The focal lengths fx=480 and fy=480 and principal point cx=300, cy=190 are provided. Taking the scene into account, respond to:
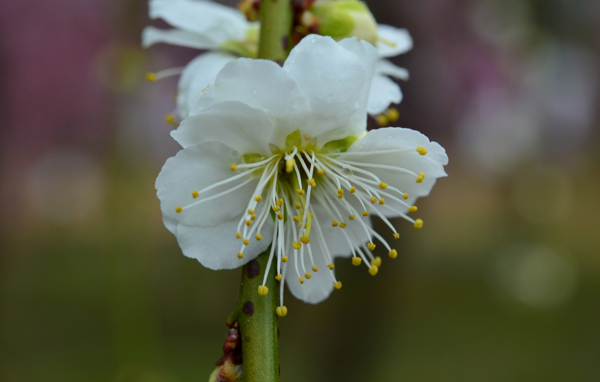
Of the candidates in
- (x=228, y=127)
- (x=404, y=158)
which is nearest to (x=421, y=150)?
(x=404, y=158)

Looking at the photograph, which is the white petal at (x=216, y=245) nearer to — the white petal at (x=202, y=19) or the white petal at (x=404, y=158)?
the white petal at (x=404, y=158)

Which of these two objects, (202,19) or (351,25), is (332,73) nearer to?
(351,25)

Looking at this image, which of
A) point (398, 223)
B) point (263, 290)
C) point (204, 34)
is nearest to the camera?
point (263, 290)

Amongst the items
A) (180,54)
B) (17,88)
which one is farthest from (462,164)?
(17,88)

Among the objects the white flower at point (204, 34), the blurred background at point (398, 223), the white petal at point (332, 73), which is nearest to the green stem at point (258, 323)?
the white petal at point (332, 73)

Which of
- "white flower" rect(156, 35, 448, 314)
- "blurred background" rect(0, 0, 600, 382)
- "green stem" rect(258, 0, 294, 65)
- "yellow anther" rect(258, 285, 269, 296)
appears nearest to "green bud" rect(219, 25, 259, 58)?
"green stem" rect(258, 0, 294, 65)

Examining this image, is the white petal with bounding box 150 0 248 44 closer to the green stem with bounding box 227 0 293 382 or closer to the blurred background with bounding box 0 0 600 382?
the green stem with bounding box 227 0 293 382
